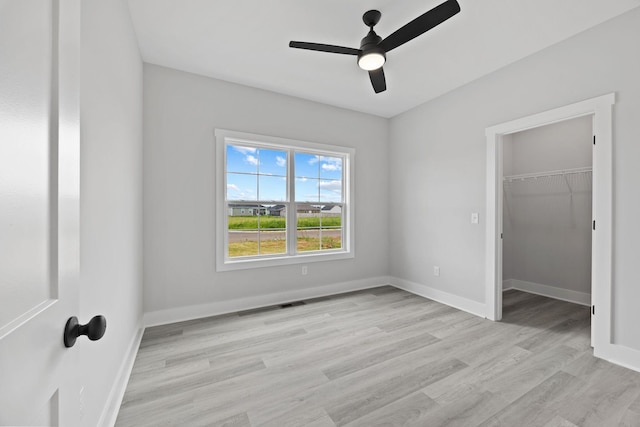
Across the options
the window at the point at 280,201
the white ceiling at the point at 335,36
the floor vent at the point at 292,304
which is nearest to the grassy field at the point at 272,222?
the window at the point at 280,201

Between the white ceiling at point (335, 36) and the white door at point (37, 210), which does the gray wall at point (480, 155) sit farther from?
the white door at point (37, 210)

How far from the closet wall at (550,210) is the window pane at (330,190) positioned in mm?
2653

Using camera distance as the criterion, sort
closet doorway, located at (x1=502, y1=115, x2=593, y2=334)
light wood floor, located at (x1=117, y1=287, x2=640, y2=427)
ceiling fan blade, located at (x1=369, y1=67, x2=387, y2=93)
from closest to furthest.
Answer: light wood floor, located at (x1=117, y1=287, x2=640, y2=427) → ceiling fan blade, located at (x1=369, y1=67, x2=387, y2=93) → closet doorway, located at (x1=502, y1=115, x2=593, y2=334)

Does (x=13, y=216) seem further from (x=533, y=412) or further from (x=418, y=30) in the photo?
(x=533, y=412)

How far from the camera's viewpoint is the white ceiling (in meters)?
2.13

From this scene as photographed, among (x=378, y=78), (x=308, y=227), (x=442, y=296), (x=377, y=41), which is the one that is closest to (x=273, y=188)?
(x=308, y=227)

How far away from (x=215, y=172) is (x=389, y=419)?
288 cm

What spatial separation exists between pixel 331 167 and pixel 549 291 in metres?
3.64

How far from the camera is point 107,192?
158cm

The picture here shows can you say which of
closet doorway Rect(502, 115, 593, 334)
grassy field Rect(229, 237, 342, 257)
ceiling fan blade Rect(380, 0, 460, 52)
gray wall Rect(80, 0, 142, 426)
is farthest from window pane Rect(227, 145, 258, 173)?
closet doorway Rect(502, 115, 593, 334)

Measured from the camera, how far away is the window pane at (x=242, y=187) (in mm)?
3408

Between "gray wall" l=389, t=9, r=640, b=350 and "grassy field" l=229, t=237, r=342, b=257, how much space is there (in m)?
1.12

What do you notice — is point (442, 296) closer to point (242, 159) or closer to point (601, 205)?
point (601, 205)

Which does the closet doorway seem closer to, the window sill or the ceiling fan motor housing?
the window sill
